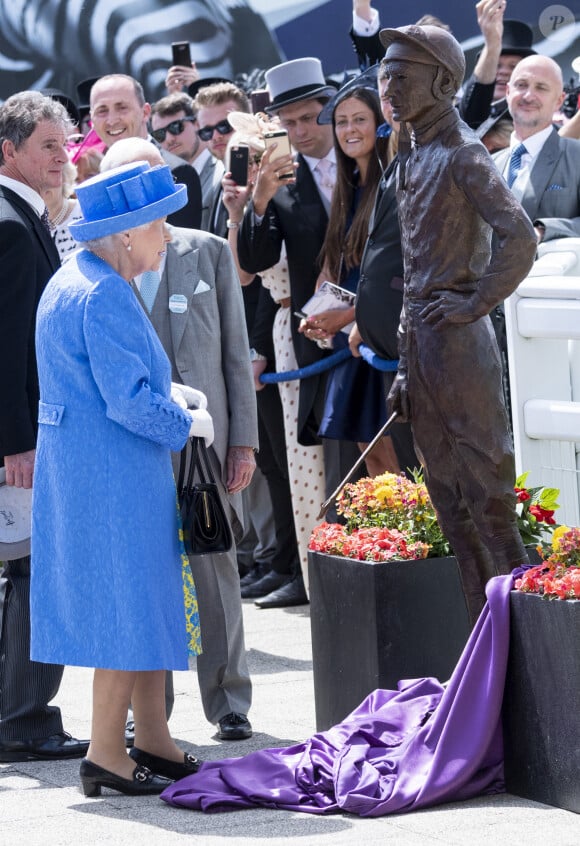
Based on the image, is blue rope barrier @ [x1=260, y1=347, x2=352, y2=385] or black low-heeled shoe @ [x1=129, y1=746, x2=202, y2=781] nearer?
black low-heeled shoe @ [x1=129, y1=746, x2=202, y2=781]

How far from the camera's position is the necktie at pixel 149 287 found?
5.71 meters

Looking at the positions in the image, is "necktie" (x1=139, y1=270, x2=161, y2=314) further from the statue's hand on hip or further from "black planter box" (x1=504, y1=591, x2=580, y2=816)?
"black planter box" (x1=504, y1=591, x2=580, y2=816)

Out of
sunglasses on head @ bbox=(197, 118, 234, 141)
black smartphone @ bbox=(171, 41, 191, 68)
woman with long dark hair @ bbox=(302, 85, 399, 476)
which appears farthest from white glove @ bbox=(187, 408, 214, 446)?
black smartphone @ bbox=(171, 41, 191, 68)

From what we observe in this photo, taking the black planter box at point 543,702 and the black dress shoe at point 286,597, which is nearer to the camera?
the black planter box at point 543,702

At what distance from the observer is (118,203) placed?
4652 millimetres

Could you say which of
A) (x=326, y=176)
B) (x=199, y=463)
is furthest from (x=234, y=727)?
(x=326, y=176)

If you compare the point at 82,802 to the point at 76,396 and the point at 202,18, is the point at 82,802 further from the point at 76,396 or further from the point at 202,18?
the point at 202,18

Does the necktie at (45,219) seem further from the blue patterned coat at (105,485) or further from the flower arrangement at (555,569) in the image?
the flower arrangement at (555,569)

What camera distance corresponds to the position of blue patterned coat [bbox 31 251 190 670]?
453 cm

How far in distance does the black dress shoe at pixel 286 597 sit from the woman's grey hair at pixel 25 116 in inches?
125

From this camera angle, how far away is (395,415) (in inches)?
193

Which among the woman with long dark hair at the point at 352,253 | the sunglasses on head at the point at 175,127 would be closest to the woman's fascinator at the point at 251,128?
the woman with long dark hair at the point at 352,253

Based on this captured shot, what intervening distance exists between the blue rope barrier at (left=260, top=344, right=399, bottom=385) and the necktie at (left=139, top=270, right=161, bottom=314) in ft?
4.09

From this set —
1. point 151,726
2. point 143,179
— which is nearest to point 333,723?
point 151,726
